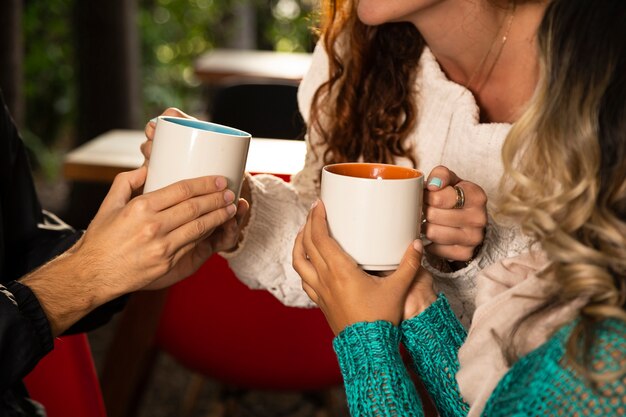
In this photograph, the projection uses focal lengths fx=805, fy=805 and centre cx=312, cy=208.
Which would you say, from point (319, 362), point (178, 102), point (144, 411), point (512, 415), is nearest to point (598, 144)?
point (512, 415)

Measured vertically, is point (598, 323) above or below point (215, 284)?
above

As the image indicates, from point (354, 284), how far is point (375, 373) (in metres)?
0.11

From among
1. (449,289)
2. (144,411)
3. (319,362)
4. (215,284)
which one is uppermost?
(449,289)

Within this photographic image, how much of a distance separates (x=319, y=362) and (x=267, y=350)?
12cm

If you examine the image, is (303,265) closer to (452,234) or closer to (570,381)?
(452,234)

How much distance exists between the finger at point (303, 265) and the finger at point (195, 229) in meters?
0.11

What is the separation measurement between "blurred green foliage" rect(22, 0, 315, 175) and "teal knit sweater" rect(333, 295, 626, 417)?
8.46ft

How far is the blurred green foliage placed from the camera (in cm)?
450

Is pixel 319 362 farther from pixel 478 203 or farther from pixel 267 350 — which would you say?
pixel 478 203

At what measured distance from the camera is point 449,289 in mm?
1266

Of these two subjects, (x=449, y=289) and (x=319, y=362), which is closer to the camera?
(x=449, y=289)

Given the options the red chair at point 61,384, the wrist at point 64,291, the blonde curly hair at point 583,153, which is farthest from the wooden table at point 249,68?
the blonde curly hair at point 583,153

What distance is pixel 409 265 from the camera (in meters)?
0.98

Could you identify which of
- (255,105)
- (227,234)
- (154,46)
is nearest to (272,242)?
(227,234)
